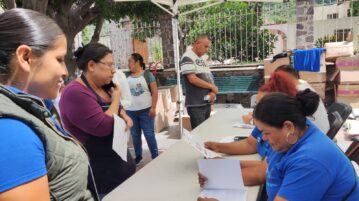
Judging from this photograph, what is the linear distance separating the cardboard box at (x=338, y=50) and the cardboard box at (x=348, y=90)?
0.71m

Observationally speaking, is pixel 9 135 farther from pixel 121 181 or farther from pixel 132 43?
pixel 132 43

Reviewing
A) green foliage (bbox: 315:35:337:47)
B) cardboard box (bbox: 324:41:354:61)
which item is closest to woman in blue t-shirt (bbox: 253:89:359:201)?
cardboard box (bbox: 324:41:354:61)

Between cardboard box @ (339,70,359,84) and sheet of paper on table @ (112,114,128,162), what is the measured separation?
203 inches

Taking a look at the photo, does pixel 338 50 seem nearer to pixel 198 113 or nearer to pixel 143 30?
pixel 198 113

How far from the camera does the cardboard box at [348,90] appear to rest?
583cm

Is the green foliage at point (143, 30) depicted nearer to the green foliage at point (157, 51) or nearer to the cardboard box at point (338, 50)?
the green foliage at point (157, 51)

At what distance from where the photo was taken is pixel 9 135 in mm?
678

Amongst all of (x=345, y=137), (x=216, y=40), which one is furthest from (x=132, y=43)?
(x=345, y=137)

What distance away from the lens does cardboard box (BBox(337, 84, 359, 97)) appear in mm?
5827

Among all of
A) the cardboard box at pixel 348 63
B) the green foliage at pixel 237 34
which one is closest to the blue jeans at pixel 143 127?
the cardboard box at pixel 348 63

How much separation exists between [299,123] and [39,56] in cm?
105

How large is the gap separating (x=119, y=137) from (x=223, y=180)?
0.59 metres

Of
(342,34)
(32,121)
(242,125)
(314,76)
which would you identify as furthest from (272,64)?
(32,121)

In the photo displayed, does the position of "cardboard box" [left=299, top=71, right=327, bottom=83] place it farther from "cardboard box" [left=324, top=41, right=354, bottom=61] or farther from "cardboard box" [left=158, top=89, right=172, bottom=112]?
"cardboard box" [left=158, top=89, right=172, bottom=112]
